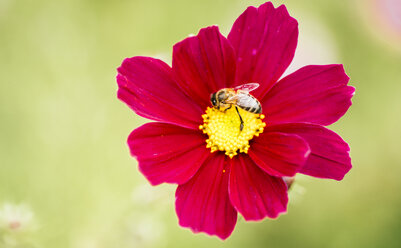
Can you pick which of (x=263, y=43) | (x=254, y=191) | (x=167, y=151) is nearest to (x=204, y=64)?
(x=263, y=43)

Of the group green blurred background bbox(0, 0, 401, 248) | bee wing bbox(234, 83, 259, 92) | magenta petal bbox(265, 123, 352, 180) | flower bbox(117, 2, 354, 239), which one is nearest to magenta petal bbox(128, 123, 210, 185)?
flower bbox(117, 2, 354, 239)

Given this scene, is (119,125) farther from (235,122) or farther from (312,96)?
(312,96)

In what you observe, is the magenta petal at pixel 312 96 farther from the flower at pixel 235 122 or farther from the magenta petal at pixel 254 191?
the magenta petal at pixel 254 191

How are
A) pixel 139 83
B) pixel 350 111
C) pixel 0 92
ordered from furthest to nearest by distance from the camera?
pixel 350 111 < pixel 0 92 < pixel 139 83

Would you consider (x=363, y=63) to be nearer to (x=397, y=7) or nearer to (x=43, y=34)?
(x=397, y=7)

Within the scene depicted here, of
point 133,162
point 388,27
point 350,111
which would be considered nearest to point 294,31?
point 133,162
